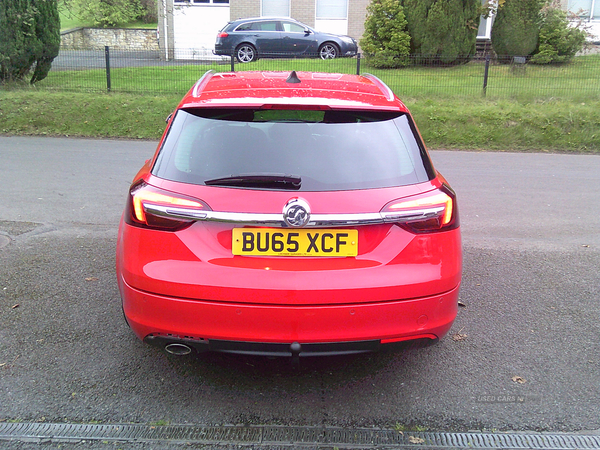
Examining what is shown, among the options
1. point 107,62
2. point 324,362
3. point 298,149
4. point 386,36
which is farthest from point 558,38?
point 298,149

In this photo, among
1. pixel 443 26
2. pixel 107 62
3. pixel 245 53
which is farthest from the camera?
pixel 245 53

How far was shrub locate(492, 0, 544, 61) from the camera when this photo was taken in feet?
58.9

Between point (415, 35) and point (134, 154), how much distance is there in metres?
10.9

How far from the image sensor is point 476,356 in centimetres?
350

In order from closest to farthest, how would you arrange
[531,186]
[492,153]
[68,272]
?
[68,272], [531,186], [492,153]

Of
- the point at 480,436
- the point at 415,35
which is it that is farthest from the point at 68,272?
the point at 415,35

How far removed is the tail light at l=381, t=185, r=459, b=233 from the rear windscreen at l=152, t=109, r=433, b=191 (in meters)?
0.12

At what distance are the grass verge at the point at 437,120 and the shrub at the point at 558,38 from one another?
529cm

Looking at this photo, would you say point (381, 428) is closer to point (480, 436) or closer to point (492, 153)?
point (480, 436)

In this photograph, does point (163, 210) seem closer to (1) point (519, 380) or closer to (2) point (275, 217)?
(2) point (275, 217)

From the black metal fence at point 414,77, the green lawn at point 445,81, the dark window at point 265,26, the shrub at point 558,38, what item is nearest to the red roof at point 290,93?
the green lawn at point 445,81

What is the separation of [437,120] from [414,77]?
290 cm

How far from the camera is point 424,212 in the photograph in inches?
106

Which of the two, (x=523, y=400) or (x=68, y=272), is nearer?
(x=523, y=400)
